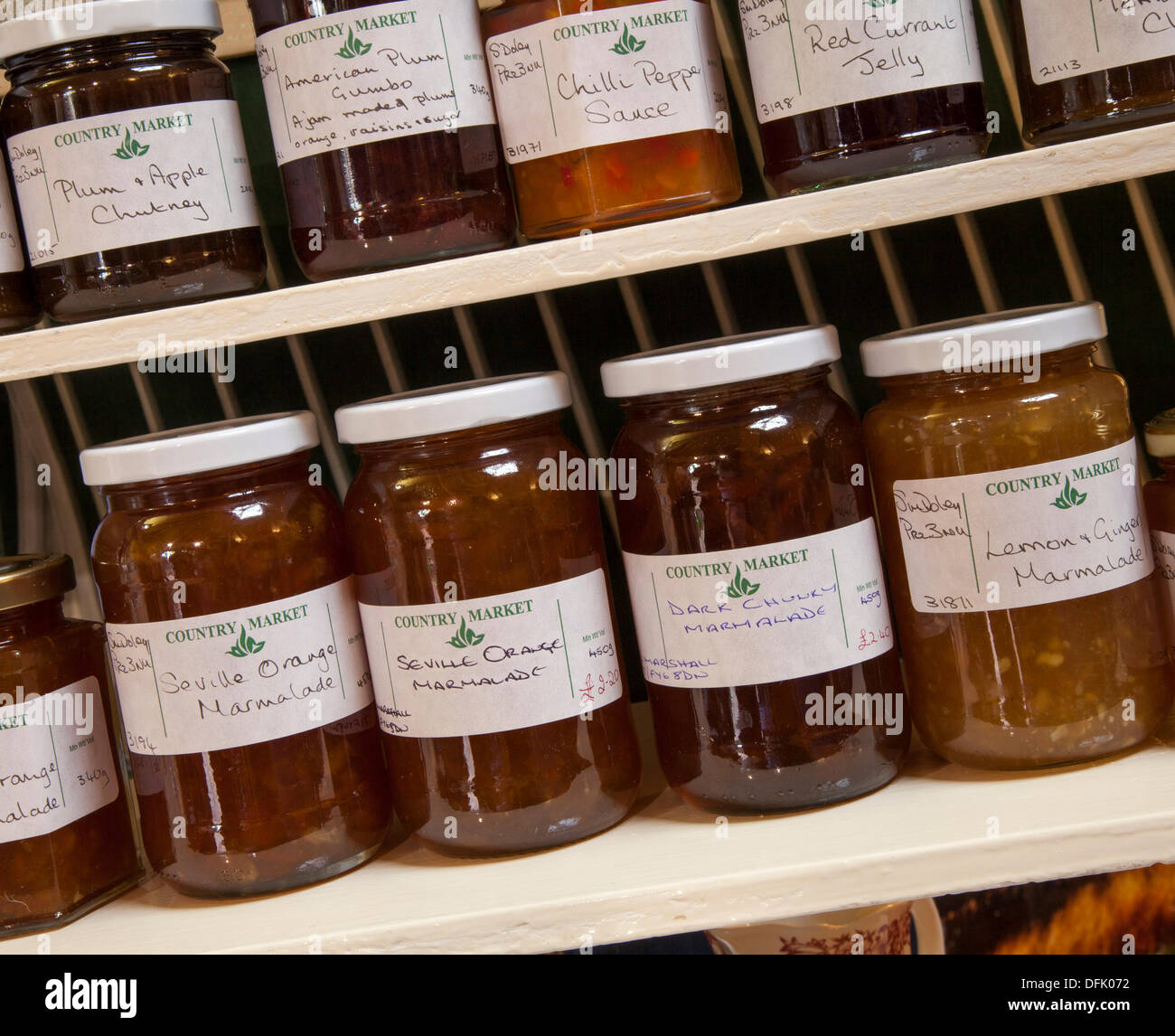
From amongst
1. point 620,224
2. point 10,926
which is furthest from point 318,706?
point 620,224

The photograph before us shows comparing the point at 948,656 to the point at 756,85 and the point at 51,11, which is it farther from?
the point at 51,11

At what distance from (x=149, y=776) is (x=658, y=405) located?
410 mm

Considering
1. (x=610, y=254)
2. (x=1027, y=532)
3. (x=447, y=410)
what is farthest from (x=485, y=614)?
(x=1027, y=532)

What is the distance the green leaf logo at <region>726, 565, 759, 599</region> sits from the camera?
0.67m

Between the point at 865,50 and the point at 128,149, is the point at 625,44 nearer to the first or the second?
the point at 865,50

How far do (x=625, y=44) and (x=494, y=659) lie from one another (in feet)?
1.25

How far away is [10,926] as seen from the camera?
2.32ft

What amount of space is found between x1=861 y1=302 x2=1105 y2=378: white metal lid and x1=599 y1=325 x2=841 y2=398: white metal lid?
0.05 meters

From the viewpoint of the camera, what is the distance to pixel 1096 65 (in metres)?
0.65

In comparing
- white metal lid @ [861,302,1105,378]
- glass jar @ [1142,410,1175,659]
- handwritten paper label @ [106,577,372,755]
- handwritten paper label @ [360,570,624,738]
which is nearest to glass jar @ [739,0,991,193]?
white metal lid @ [861,302,1105,378]

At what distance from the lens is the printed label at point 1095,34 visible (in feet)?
2.07

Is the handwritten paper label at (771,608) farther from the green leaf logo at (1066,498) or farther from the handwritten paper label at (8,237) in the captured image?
the handwritten paper label at (8,237)

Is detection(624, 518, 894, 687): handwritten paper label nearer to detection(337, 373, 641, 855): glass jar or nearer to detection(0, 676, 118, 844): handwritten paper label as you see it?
detection(337, 373, 641, 855): glass jar

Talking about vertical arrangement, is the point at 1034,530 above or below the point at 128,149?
below
